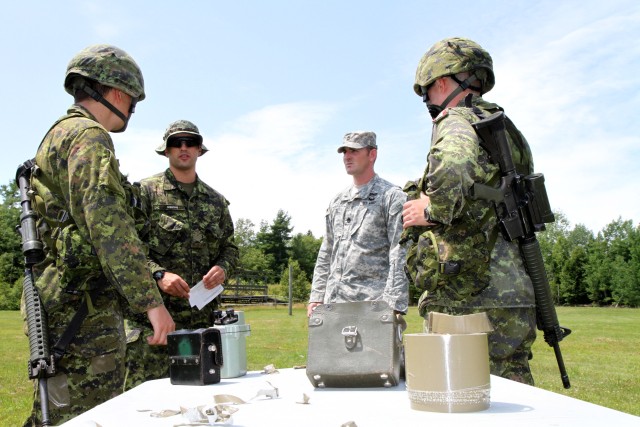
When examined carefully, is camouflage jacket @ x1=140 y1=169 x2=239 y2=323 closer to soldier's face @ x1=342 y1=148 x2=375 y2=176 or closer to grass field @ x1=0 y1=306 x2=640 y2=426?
soldier's face @ x1=342 y1=148 x2=375 y2=176

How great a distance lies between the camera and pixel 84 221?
2941 mm

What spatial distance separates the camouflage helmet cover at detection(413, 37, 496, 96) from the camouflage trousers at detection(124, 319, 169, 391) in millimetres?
2623

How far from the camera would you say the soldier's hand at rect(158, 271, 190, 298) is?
429 cm

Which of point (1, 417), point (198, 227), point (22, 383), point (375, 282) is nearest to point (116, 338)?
point (198, 227)

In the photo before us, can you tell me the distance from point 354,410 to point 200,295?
277 cm

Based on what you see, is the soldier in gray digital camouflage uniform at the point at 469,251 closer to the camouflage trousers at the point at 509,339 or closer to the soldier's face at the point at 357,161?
the camouflage trousers at the point at 509,339

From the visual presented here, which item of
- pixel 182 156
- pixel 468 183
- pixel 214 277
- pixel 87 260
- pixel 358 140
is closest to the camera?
pixel 468 183

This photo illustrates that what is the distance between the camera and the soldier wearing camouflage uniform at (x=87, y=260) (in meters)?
2.85

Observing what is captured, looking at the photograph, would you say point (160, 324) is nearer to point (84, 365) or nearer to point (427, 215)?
point (84, 365)

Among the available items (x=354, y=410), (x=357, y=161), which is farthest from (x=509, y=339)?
(x=357, y=161)

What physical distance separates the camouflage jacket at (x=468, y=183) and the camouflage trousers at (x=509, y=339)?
4cm

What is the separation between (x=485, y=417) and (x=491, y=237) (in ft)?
4.87

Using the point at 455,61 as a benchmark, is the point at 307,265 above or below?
above

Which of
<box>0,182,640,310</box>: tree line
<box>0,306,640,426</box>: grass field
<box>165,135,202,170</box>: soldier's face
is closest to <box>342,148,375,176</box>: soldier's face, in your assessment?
<box>165,135,202,170</box>: soldier's face
